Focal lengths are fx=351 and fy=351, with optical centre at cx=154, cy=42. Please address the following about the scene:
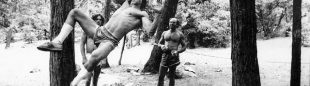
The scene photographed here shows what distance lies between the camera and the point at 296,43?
8852 mm

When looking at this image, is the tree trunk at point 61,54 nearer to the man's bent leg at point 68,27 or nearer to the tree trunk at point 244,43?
the man's bent leg at point 68,27

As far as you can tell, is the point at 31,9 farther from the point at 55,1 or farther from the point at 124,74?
the point at 55,1

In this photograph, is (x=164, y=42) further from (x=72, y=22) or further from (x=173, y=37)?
(x=72, y=22)

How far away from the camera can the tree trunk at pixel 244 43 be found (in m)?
4.93

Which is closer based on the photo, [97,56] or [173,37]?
[97,56]

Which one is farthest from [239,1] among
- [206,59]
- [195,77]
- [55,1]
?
[206,59]

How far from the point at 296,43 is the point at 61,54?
607 cm

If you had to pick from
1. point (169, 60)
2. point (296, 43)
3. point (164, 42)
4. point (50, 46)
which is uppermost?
point (50, 46)

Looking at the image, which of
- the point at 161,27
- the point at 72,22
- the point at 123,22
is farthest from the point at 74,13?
the point at 161,27

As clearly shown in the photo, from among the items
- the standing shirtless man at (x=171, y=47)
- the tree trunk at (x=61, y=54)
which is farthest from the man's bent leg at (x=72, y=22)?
the standing shirtless man at (x=171, y=47)

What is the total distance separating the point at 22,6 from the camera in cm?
2917

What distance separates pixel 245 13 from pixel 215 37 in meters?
20.5

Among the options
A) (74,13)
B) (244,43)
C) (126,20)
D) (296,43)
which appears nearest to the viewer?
(74,13)

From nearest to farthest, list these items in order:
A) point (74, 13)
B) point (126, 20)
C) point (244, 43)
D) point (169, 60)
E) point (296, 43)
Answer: point (74, 13)
point (126, 20)
point (244, 43)
point (169, 60)
point (296, 43)
